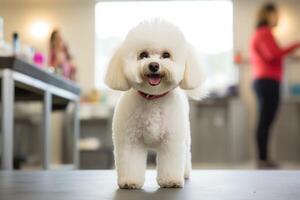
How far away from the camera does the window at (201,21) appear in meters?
6.20

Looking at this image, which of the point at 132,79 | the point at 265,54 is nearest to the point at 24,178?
the point at 132,79

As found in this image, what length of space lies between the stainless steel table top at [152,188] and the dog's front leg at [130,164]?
2 centimetres

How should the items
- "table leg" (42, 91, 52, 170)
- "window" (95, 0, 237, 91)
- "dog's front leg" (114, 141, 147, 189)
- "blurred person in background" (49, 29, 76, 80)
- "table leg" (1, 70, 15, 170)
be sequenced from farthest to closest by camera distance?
"window" (95, 0, 237, 91) → "blurred person in background" (49, 29, 76, 80) → "table leg" (42, 91, 52, 170) → "table leg" (1, 70, 15, 170) → "dog's front leg" (114, 141, 147, 189)

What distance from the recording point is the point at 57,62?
3.28 metres

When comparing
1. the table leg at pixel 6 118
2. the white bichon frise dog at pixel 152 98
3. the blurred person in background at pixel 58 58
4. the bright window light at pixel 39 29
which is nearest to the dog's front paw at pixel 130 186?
the white bichon frise dog at pixel 152 98

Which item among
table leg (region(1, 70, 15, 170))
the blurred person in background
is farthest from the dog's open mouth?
the blurred person in background

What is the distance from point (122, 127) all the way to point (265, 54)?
9.91 feet

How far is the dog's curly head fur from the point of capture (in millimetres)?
881

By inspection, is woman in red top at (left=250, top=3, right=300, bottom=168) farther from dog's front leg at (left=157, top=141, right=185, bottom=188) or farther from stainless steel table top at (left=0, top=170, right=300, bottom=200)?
dog's front leg at (left=157, top=141, right=185, bottom=188)

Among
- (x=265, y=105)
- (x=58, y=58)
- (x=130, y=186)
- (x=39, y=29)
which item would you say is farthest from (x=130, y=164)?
(x=39, y=29)

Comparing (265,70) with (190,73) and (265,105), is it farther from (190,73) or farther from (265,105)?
(190,73)

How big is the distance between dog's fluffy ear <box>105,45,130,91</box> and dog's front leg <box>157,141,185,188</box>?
15 cm

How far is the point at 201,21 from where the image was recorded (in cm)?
623

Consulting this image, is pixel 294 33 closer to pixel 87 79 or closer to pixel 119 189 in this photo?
pixel 87 79
